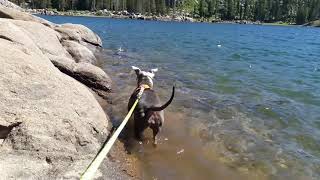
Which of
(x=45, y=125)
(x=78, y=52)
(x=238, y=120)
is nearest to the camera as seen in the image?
(x=45, y=125)

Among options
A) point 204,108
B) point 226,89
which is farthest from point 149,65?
point 204,108

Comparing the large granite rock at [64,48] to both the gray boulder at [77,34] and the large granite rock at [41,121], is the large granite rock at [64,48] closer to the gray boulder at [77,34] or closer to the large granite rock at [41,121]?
the gray boulder at [77,34]

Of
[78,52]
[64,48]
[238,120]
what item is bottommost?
[238,120]

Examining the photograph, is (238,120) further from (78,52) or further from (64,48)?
(78,52)

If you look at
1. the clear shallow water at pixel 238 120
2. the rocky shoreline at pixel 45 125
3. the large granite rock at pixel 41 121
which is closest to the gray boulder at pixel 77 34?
the clear shallow water at pixel 238 120

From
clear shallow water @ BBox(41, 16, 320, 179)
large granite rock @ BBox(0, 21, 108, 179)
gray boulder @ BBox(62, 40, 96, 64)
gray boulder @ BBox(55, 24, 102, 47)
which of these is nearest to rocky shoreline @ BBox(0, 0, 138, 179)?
large granite rock @ BBox(0, 21, 108, 179)

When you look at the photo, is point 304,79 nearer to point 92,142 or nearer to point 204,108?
point 204,108

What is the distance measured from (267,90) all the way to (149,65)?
27.0 feet

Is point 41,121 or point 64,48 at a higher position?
point 64,48

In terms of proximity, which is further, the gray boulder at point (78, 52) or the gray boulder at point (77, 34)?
the gray boulder at point (77, 34)

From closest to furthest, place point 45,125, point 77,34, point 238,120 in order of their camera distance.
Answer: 1. point 45,125
2. point 238,120
3. point 77,34

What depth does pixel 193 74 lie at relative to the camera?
20719 millimetres

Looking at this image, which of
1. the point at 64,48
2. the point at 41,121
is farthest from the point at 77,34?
the point at 41,121

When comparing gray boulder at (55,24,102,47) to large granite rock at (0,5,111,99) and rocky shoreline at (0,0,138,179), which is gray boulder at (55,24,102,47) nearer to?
large granite rock at (0,5,111,99)
